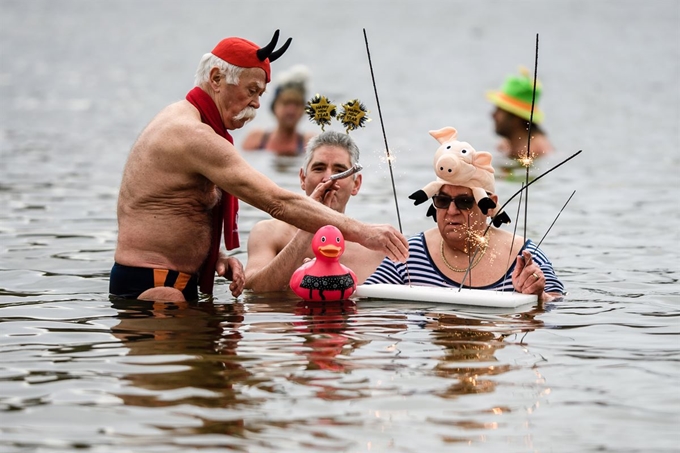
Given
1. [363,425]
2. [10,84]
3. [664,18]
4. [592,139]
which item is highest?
[664,18]

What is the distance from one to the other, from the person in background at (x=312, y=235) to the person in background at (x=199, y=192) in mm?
542

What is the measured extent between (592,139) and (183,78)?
2377 centimetres

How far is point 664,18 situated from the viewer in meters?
114

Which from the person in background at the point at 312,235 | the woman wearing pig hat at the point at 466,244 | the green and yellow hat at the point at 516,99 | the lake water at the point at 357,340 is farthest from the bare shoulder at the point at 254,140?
the woman wearing pig hat at the point at 466,244

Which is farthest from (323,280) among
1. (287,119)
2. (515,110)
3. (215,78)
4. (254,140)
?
(254,140)

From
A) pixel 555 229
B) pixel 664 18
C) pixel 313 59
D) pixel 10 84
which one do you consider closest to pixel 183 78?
pixel 10 84

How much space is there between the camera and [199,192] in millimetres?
8133

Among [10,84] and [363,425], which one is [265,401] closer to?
[363,425]

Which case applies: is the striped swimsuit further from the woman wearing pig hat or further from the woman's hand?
the woman's hand

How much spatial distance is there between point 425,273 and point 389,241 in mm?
906

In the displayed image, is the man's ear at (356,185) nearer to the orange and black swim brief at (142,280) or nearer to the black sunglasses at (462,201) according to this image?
the black sunglasses at (462,201)

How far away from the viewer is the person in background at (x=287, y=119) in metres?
18.2

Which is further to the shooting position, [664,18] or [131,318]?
[664,18]

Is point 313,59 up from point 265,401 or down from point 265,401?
up
